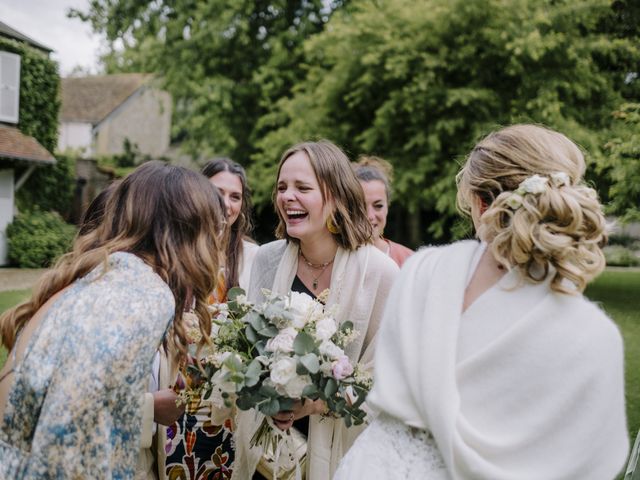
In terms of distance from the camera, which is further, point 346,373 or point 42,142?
point 42,142

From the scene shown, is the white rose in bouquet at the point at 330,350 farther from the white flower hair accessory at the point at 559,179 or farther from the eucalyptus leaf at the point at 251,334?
the white flower hair accessory at the point at 559,179

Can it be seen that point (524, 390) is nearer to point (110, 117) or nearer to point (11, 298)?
point (11, 298)

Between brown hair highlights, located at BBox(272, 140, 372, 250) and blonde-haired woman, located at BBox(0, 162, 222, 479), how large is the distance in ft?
3.99

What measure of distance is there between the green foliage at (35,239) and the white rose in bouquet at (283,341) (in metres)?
18.2

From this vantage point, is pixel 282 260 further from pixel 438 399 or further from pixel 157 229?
pixel 438 399

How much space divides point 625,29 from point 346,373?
18.2 meters

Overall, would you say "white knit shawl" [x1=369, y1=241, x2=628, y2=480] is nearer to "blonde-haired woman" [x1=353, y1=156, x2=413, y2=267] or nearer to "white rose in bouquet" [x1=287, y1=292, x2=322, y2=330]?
"white rose in bouquet" [x1=287, y1=292, x2=322, y2=330]

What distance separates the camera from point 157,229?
2.27m

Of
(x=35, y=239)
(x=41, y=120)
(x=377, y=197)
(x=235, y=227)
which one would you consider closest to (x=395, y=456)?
(x=235, y=227)

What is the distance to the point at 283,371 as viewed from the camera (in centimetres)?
249

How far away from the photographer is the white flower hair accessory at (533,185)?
1.84 m

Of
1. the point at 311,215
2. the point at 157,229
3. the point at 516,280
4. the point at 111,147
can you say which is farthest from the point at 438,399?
the point at 111,147

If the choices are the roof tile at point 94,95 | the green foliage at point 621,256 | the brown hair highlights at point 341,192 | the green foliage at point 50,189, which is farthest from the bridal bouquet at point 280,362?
the roof tile at point 94,95

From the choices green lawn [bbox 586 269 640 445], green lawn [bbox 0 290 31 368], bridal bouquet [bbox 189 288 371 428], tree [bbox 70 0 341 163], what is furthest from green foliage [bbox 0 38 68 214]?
bridal bouquet [bbox 189 288 371 428]
